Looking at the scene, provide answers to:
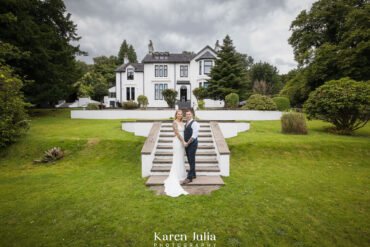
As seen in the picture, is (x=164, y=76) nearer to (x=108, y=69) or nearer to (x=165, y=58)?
(x=165, y=58)

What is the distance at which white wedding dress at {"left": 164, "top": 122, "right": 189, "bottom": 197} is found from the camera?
5.32 meters

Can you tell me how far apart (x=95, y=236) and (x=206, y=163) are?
430 cm

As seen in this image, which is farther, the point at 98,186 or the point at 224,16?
the point at 224,16

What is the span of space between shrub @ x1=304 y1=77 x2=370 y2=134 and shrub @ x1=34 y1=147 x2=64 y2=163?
1363 centimetres

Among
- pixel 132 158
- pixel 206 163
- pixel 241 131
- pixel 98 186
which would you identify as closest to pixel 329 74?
pixel 241 131

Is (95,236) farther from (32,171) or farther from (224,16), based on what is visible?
(224,16)

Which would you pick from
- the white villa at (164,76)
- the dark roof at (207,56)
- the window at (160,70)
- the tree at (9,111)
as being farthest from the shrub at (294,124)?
the window at (160,70)

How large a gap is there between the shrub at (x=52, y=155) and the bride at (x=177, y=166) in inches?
225

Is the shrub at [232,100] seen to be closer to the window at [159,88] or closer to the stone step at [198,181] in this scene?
the window at [159,88]

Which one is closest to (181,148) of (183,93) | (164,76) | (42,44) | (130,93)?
(42,44)

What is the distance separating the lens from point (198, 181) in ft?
19.8

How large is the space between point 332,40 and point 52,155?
31.6 m

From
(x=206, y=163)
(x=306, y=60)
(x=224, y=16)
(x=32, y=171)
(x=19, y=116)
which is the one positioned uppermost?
(x=224, y=16)

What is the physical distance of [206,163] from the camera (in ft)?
23.3
